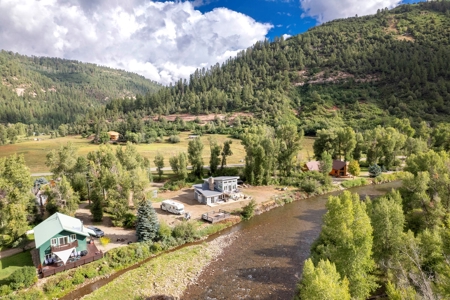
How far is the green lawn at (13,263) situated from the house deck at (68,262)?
0.51m

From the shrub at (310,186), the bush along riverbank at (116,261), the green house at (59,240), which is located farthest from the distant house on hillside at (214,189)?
the green house at (59,240)

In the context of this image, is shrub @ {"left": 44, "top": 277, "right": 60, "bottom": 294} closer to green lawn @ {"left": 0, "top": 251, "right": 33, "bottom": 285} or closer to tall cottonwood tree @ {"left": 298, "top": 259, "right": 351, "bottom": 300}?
green lawn @ {"left": 0, "top": 251, "right": 33, "bottom": 285}

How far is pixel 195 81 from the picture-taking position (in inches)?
7072

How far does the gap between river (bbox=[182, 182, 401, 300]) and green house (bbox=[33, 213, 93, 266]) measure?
12.0 meters

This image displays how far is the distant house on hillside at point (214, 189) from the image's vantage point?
43531 millimetres

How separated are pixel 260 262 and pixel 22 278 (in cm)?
2084

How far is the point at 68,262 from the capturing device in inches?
990

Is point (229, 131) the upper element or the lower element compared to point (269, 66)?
lower

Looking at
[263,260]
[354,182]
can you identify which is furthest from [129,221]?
[354,182]

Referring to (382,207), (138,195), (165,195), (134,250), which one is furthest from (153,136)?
(382,207)

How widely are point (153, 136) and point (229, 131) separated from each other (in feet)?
95.1

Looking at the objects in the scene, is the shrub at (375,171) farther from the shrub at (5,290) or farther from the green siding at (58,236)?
the shrub at (5,290)

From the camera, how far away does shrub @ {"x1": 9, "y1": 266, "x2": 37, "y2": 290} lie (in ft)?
71.1

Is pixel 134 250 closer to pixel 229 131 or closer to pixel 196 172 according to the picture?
pixel 196 172
